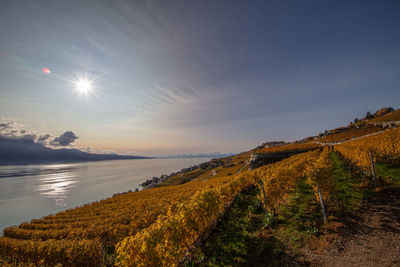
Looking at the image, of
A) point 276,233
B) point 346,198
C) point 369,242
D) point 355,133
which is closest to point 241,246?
point 276,233

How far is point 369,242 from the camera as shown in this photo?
6.38 m

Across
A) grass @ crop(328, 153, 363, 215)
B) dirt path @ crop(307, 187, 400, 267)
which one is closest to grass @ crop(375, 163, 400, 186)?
grass @ crop(328, 153, 363, 215)

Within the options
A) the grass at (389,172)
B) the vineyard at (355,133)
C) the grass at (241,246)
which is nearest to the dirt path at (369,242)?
the grass at (241,246)

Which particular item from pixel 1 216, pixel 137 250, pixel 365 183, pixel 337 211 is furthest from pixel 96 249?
pixel 1 216

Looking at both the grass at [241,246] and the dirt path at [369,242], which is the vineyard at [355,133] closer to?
the dirt path at [369,242]

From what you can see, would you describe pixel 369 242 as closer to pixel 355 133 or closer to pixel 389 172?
pixel 389 172

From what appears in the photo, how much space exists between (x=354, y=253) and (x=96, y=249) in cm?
1335

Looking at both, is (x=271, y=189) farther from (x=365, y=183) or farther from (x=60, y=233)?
(x=60, y=233)

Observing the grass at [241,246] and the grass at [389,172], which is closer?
the grass at [241,246]

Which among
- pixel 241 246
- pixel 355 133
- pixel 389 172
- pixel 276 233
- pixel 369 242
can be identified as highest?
pixel 355 133

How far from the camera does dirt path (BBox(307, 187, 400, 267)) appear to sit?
5.60m

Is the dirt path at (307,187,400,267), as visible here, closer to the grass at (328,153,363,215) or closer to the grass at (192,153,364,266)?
the grass at (192,153,364,266)

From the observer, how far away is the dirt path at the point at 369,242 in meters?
5.60

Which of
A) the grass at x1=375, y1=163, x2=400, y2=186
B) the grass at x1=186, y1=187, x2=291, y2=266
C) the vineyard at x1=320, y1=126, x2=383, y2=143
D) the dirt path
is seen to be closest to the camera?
the dirt path
